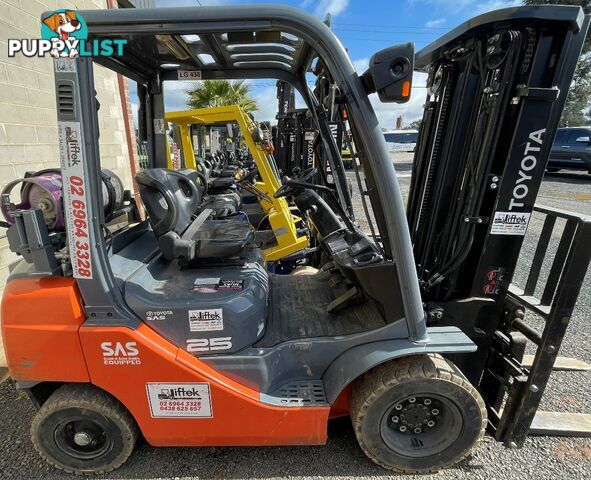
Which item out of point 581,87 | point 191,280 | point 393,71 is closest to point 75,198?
point 191,280

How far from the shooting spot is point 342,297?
8.45 feet

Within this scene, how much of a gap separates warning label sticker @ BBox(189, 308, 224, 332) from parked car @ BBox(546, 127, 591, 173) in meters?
17.3

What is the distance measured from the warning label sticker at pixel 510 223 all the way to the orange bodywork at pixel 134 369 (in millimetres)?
1577

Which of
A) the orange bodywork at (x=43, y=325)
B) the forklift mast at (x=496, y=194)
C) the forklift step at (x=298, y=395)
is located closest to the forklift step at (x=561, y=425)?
the forklift mast at (x=496, y=194)

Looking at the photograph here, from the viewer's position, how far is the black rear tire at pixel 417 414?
Result: 7.04 ft

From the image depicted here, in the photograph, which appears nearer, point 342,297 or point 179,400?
point 179,400

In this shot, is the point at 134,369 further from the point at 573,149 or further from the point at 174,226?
the point at 573,149

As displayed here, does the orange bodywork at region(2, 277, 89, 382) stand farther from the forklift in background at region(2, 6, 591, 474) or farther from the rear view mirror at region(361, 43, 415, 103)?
the rear view mirror at region(361, 43, 415, 103)

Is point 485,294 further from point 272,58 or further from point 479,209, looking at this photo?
point 272,58

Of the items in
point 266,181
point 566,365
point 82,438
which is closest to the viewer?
point 82,438

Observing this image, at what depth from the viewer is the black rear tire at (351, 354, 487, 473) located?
7.04 feet

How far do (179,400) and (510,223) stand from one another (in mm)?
2325

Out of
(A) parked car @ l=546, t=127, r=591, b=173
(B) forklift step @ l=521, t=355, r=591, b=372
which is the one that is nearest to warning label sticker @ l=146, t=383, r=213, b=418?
(B) forklift step @ l=521, t=355, r=591, b=372

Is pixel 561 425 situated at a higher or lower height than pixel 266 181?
lower
